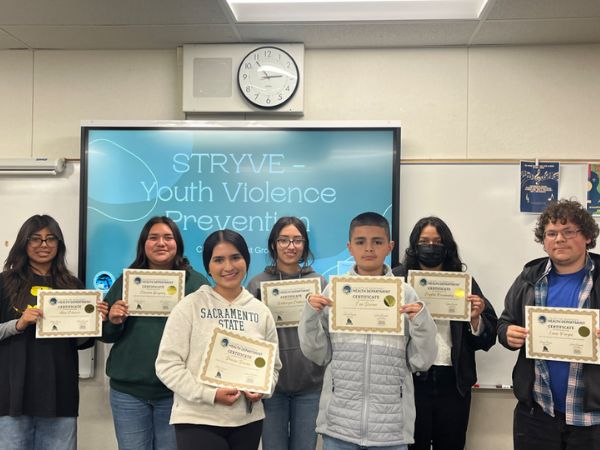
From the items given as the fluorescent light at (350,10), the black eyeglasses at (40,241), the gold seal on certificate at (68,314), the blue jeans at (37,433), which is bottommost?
the blue jeans at (37,433)

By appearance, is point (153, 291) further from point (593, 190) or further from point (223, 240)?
point (593, 190)

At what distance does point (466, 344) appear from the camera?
2.46m

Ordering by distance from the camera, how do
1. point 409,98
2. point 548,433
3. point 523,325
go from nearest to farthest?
1. point 548,433
2. point 523,325
3. point 409,98

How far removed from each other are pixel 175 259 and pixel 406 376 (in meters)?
1.26

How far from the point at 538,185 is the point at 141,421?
8.99 feet

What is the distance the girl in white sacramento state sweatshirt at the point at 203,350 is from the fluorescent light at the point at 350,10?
163cm

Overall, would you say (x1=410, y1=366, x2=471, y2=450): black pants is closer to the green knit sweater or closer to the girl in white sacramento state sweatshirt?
the girl in white sacramento state sweatshirt

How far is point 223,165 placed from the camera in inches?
127

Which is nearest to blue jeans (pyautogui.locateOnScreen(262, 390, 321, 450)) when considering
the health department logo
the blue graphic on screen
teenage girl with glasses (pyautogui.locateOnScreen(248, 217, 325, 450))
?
teenage girl with glasses (pyautogui.locateOnScreen(248, 217, 325, 450))

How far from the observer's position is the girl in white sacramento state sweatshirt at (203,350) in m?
1.80

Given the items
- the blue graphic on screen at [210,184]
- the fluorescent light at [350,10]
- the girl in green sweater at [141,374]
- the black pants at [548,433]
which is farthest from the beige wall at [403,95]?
the black pants at [548,433]

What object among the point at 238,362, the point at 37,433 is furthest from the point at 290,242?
the point at 37,433

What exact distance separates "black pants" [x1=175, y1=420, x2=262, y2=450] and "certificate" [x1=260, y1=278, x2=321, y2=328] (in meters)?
0.56

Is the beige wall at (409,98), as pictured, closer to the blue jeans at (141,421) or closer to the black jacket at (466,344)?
the black jacket at (466,344)
